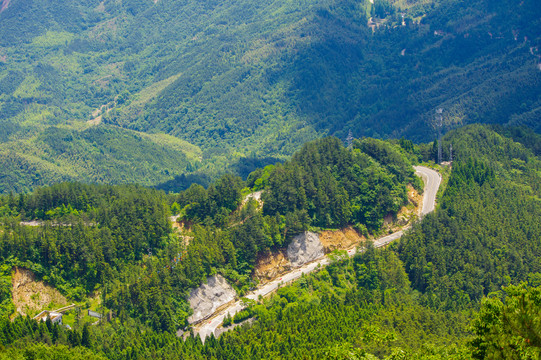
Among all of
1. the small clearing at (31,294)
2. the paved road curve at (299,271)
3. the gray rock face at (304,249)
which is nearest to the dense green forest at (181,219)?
the small clearing at (31,294)

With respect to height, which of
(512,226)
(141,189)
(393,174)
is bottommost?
(512,226)

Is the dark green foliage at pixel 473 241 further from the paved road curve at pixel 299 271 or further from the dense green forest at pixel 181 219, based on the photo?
the dense green forest at pixel 181 219

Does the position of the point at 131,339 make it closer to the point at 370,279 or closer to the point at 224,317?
the point at 224,317

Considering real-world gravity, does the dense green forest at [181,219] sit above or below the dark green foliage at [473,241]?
above

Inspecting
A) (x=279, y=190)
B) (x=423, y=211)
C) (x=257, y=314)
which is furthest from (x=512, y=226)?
(x=257, y=314)

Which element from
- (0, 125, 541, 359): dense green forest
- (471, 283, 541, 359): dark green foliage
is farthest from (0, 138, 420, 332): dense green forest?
(471, 283, 541, 359): dark green foliage

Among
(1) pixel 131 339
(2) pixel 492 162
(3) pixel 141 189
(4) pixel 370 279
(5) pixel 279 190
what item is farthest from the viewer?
(2) pixel 492 162
